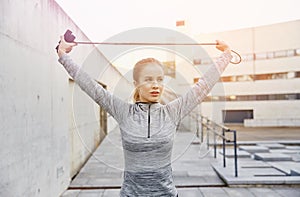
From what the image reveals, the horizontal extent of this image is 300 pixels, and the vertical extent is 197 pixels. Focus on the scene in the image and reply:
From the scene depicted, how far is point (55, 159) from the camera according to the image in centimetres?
348

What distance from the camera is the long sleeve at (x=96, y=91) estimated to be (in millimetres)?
1335

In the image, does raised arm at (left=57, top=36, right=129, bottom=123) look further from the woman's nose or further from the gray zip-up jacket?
the woman's nose

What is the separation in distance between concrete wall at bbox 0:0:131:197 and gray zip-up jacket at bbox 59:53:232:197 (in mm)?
921

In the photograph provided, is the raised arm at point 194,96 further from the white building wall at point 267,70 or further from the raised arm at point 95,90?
the white building wall at point 267,70

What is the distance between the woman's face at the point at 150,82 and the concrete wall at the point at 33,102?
1.00 meters

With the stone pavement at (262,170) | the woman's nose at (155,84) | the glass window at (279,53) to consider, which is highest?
the glass window at (279,53)

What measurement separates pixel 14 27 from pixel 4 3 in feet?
0.77

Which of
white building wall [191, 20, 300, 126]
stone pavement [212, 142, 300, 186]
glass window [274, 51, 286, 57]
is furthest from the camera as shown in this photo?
glass window [274, 51, 286, 57]

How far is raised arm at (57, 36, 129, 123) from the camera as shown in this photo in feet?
4.38

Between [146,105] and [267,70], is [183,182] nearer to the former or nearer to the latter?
[146,105]

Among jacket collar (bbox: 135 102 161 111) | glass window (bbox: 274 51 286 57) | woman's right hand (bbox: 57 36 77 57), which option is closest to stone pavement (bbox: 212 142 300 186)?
jacket collar (bbox: 135 102 161 111)

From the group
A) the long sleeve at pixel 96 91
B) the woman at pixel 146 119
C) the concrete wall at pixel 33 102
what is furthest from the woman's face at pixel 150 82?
the concrete wall at pixel 33 102

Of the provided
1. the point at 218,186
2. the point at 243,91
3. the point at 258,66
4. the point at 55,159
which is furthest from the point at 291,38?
the point at 55,159

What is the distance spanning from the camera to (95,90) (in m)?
1.34
